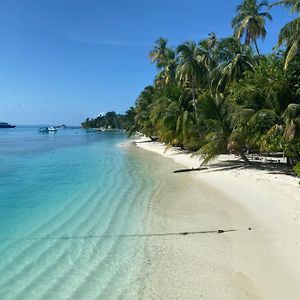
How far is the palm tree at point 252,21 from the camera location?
111ft

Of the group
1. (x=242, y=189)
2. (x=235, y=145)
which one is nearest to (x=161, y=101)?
(x=235, y=145)

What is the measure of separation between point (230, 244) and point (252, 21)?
2895cm

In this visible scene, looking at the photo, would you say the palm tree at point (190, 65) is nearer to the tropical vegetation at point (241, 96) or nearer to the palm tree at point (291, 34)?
the tropical vegetation at point (241, 96)

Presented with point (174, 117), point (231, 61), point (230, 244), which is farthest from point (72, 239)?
point (231, 61)

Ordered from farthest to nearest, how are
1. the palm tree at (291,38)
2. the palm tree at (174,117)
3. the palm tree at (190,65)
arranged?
the palm tree at (190,65)
the palm tree at (174,117)
the palm tree at (291,38)

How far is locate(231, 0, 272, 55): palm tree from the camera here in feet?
111

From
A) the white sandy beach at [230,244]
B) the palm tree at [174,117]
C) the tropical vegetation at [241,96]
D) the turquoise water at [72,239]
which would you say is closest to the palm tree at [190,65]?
the tropical vegetation at [241,96]

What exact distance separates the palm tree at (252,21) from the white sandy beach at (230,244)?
21313mm

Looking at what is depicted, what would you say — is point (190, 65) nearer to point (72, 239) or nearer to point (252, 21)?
point (252, 21)

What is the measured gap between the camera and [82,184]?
19688 mm

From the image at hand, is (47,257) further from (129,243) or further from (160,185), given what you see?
(160,185)

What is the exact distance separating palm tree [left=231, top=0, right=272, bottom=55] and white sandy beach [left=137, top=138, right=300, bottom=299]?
2131 centimetres

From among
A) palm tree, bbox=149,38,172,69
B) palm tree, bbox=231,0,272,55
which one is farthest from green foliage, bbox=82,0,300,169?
palm tree, bbox=149,38,172,69

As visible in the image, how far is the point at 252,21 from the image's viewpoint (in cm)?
3391
